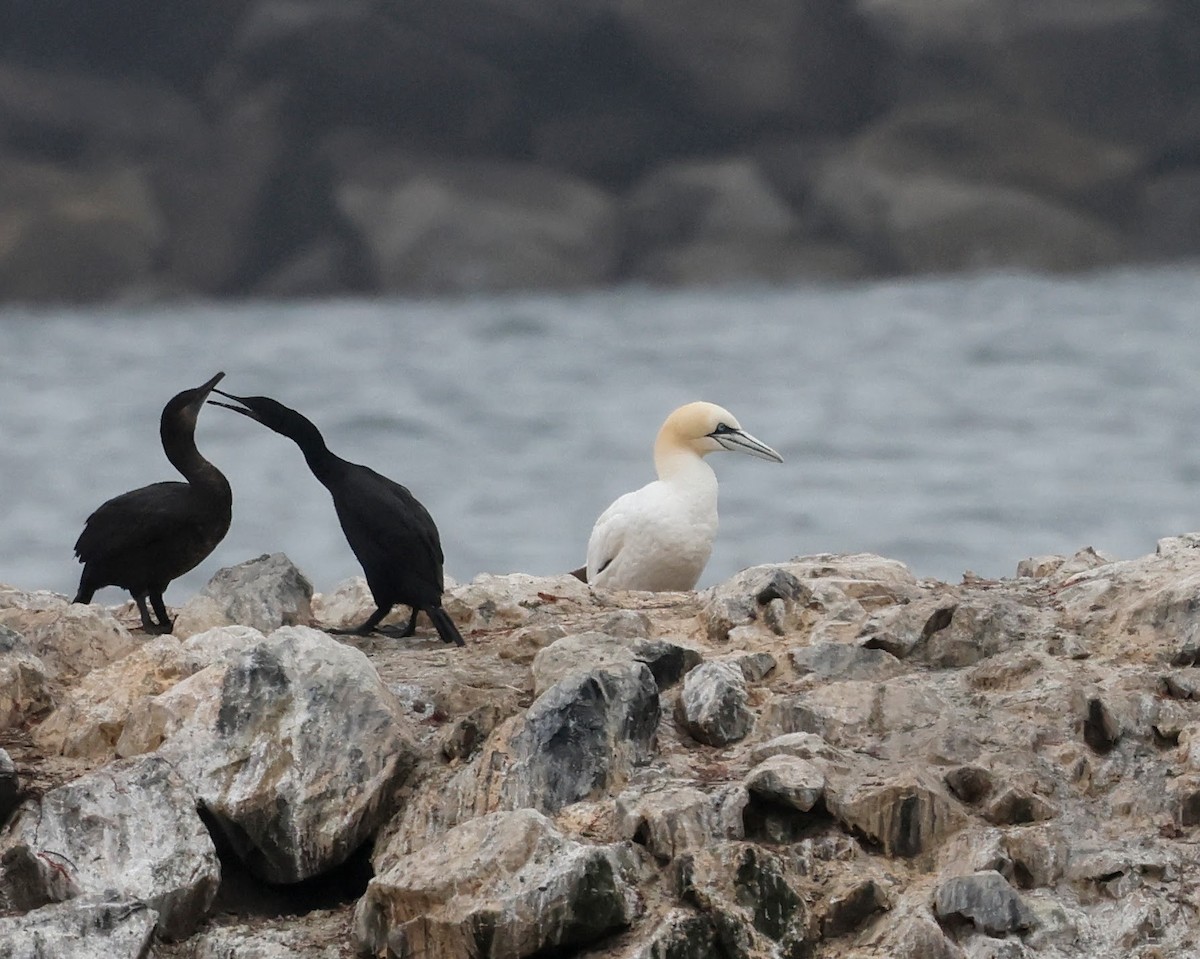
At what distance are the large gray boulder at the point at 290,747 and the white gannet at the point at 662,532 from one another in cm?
352

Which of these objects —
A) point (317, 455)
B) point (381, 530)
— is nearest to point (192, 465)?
point (317, 455)

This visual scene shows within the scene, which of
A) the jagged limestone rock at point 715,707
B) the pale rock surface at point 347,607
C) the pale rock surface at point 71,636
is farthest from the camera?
the pale rock surface at point 347,607

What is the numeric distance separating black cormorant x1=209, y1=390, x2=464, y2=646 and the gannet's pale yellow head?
261cm

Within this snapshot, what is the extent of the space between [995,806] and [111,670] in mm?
2585

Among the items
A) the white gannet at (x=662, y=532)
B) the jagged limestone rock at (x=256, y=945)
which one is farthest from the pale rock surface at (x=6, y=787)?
the white gannet at (x=662, y=532)

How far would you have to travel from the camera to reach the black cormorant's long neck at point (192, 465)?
6.81 meters

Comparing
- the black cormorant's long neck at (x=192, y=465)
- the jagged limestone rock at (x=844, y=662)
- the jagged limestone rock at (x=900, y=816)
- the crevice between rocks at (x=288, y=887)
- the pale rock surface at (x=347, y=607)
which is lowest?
the crevice between rocks at (x=288, y=887)

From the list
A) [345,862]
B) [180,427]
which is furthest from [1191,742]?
[180,427]

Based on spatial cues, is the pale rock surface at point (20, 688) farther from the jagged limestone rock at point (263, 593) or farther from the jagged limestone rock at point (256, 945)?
the jagged limestone rock at point (256, 945)

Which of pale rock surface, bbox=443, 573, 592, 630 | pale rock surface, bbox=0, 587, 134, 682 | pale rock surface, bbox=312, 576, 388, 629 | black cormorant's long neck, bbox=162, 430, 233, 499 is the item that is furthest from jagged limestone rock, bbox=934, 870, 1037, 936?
black cormorant's long neck, bbox=162, 430, 233, 499

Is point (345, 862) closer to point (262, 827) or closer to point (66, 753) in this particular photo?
point (262, 827)

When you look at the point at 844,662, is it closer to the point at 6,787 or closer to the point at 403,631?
the point at 403,631

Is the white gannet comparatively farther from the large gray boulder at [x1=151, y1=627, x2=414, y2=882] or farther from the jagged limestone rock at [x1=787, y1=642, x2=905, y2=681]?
the large gray boulder at [x1=151, y1=627, x2=414, y2=882]

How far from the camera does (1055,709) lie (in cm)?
Result: 522
